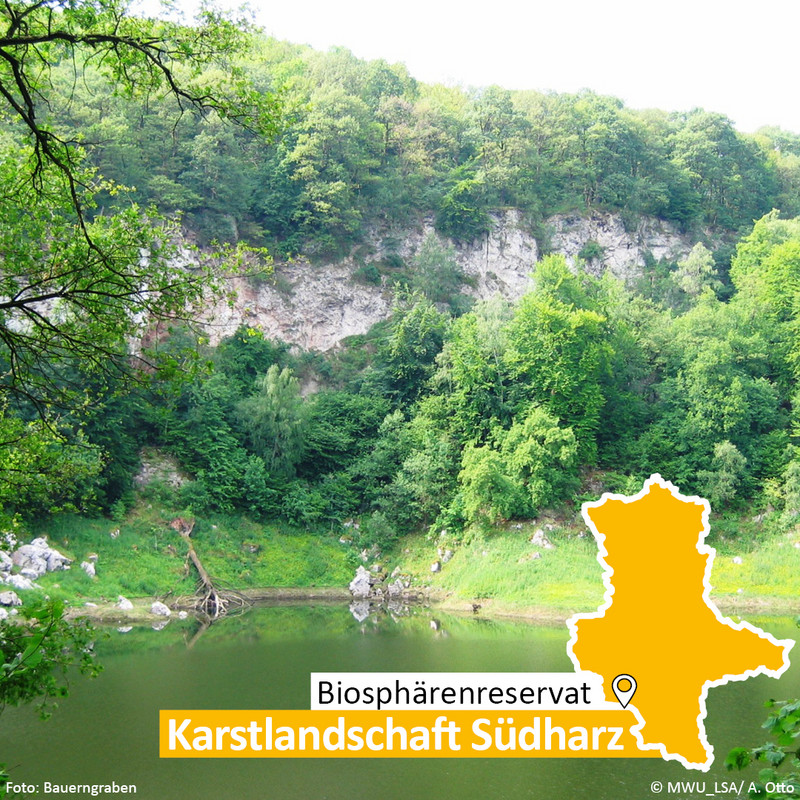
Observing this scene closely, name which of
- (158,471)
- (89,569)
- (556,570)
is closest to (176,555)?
(89,569)

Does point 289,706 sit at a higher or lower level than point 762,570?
lower

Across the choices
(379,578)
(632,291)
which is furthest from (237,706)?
(632,291)

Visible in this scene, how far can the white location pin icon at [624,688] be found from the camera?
32.6ft

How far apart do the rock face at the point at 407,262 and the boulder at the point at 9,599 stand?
17653 millimetres

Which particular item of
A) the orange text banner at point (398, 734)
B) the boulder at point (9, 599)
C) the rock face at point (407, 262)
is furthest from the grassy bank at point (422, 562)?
the orange text banner at point (398, 734)

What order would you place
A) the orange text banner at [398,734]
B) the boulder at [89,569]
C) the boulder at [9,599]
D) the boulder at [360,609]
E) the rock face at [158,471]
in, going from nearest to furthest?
the orange text banner at [398,734] → the boulder at [9,599] → the boulder at [89,569] → the boulder at [360,609] → the rock face at [158,471]

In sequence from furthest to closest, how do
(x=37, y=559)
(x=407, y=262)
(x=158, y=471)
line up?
(x=407, y=262), (x=158, y=471), (x=37, y=559)

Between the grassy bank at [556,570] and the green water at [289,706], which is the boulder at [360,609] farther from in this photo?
the green water at [289,706]

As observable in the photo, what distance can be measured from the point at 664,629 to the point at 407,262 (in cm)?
3581

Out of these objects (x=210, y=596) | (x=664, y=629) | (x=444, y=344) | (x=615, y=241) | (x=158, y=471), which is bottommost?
(x=664, y=629)

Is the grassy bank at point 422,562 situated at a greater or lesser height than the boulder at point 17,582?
greater

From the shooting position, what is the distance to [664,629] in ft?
34.3

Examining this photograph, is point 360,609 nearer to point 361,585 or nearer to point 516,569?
point 361,585

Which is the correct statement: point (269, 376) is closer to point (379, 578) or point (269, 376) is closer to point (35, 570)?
point (379, 578)
